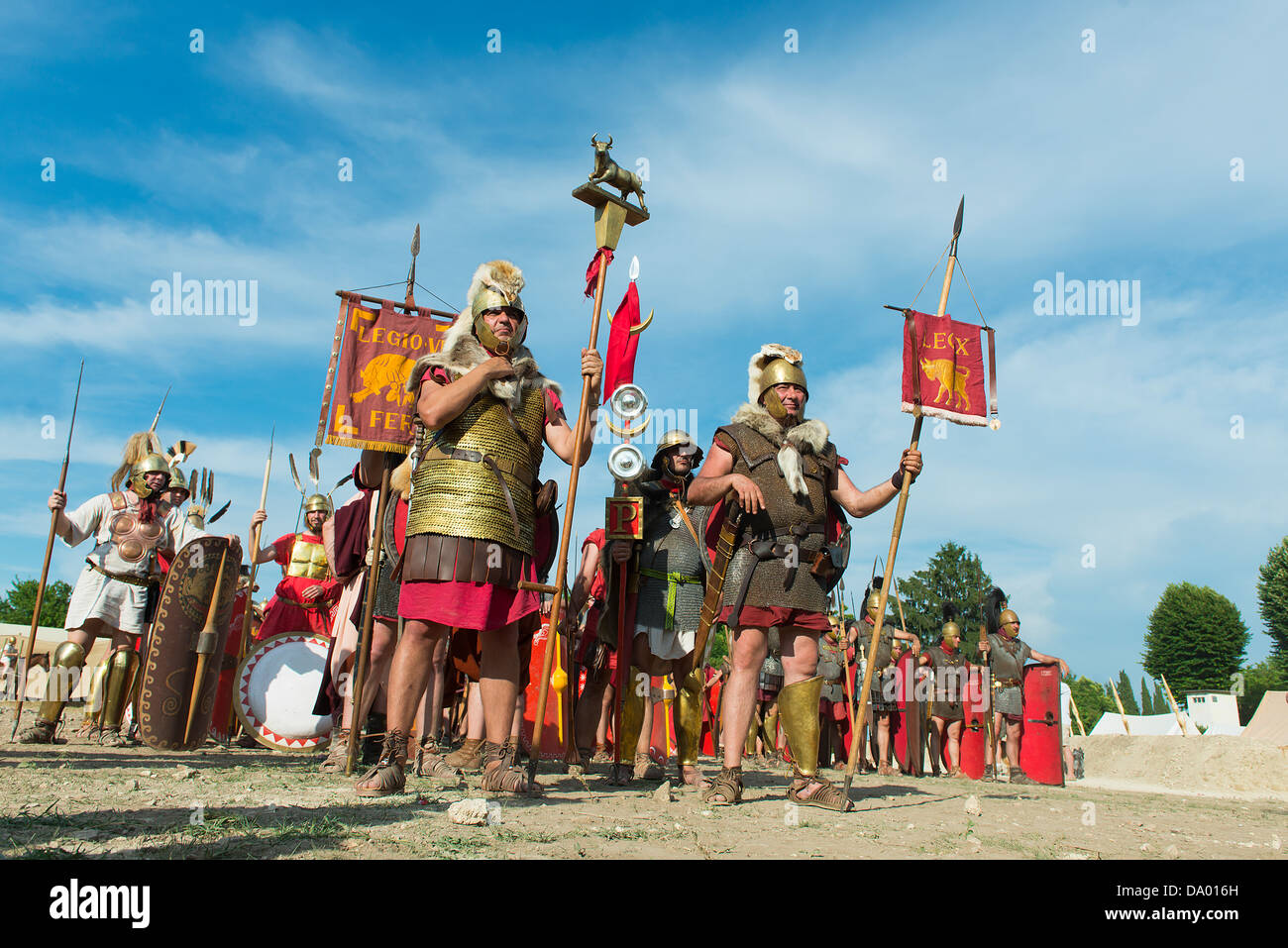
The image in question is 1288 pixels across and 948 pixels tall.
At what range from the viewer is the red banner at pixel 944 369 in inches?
186

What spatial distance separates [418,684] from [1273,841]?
3.45 metres

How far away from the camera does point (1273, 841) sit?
3570 mm

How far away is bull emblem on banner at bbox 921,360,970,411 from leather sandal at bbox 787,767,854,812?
2.02 meters

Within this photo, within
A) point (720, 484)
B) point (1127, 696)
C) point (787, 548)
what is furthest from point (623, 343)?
point (1127, 696)

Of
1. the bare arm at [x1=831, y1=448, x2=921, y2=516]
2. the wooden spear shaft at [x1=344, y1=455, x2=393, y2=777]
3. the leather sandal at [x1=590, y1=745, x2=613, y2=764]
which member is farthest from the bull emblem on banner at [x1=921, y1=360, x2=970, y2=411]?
the leather sandal at [x1=590, y1=745, x2=613, y2=764]

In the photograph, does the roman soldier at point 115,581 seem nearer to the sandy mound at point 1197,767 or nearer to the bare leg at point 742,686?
the bare leg at point 742,686

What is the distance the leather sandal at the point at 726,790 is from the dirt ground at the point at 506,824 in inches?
3.7

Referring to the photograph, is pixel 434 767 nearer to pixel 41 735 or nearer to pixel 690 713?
pixel 690 713

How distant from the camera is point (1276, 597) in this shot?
161 feet

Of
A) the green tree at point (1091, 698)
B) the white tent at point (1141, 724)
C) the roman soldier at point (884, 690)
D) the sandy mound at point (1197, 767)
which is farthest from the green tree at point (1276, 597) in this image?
the roman soldier at point (884, 690)

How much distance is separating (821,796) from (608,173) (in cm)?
316
